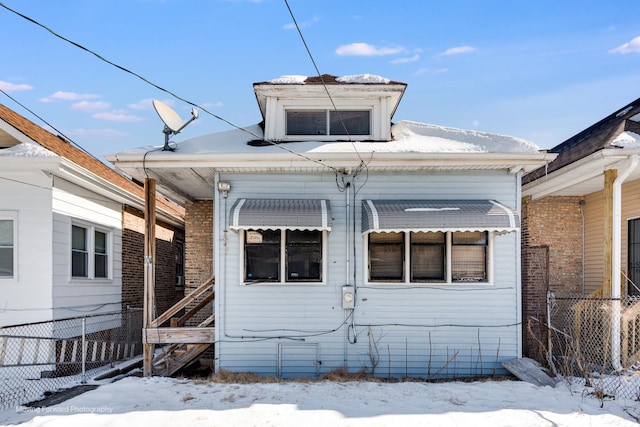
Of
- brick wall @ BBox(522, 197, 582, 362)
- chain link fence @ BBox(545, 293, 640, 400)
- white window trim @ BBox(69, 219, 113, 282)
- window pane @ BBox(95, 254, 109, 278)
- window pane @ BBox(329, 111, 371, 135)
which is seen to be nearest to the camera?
chain link fence @ BBox(545, 293, 640, 400)

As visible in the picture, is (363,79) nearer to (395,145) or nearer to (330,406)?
(395,145)

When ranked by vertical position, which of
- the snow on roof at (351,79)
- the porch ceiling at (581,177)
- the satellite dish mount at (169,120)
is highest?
the snow on roof at (351,79)

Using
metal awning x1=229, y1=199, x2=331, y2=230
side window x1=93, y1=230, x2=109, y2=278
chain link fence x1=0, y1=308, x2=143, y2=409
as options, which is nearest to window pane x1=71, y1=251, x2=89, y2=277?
side window x1=93, y1=230, x2=109, y2=278

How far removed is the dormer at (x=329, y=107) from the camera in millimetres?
9172

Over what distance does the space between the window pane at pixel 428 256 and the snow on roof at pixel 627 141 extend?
10.7 ft

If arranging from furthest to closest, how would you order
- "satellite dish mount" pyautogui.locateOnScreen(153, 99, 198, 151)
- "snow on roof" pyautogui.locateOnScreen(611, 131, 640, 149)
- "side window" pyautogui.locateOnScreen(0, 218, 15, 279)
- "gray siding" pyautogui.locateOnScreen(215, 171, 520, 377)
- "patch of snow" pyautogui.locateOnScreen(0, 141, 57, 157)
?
"side window" pyautogui.locateOnScreen(0, 218, 15, 279) → "patch of snow" pyautogui.locateOnScreen(0, 141, 57, 157) → "gray siding" pyautogui.locateOnScreen(215, 171, 520, 377) → "satellite dish mount" pyautogui.locateOnScreen(153, 99, 198, 151) → "snow on roof" pyautogui.locateOnScreen(611, 131, 640, 149)

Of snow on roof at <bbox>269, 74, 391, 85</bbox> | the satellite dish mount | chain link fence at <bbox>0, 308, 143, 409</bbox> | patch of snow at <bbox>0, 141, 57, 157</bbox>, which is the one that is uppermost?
snow on roof at <bbox>269, 74, 391, 85</bbox>

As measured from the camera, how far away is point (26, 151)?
28.8 ft

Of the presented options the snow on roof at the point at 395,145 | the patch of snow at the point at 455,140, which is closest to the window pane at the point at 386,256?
the snow on roof at the point at 395,145

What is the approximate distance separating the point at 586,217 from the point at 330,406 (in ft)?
26.4

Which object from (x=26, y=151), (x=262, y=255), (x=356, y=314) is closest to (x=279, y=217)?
(x=262, y=255)

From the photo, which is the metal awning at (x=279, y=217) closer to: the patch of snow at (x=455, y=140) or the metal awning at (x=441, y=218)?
the metal awning at (x=441, y=218)

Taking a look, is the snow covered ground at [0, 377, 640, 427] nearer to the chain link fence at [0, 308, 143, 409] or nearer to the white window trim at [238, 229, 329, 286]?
the chain link fence at [0, 308, 143, 409]

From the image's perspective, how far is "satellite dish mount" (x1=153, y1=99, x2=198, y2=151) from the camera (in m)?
8.16
